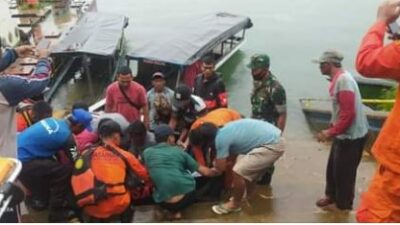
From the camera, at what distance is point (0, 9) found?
49.3ft

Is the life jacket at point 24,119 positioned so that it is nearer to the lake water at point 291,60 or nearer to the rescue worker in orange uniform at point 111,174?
the rescue worker in orange uniform at point 111,174

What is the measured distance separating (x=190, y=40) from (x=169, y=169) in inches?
292

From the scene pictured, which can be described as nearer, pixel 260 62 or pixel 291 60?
pixel 260 62

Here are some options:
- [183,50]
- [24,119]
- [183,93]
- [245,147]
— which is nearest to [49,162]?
[24,119]

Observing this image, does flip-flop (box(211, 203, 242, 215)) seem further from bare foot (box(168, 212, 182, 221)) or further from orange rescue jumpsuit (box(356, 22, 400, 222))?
orange rescue jumpsuit (box(356, 22, 400, 222))

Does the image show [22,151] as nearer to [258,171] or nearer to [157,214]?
[157,214]

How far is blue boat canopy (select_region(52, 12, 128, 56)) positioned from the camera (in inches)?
437

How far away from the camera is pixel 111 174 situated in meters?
4.66

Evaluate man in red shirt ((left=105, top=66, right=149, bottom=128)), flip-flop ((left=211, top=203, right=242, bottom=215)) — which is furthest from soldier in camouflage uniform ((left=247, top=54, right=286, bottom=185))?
man in red shirt ((left=105, top=66, right=149, bottom=128))

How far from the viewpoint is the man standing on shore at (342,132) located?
4629 millimetres

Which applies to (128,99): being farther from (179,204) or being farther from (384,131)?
(384,131)

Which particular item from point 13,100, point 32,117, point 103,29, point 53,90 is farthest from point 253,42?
point 13,100

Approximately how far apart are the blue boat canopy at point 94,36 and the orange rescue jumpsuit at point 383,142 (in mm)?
8323

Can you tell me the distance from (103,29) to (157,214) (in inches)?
303
